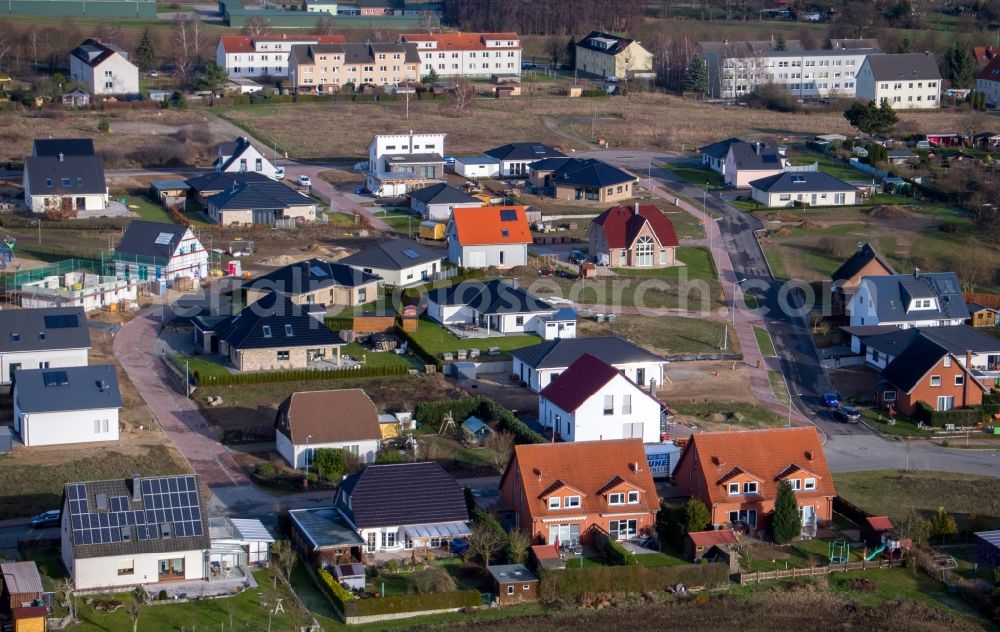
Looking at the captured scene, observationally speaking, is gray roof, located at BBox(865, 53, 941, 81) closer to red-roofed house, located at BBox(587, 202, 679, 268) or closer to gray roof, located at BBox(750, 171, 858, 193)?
gray roof, located at BBox(750, 171, 858, 193)

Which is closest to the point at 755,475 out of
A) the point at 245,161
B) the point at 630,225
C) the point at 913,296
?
the point at 913,296

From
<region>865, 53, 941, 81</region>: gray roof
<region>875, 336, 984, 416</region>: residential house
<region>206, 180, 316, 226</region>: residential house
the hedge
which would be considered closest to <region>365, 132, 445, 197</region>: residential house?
<region>206, 180, 316, 226</region>: residential house

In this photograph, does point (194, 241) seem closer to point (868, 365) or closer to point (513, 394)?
point (513, 394)

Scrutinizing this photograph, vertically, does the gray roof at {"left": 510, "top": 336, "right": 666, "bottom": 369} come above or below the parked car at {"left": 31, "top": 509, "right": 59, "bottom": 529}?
above

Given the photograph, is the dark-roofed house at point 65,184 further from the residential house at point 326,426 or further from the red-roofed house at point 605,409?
the red-roofed house at point 605,409

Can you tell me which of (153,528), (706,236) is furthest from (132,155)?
(153,528)

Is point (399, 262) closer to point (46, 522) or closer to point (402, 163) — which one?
point (402, 163)
